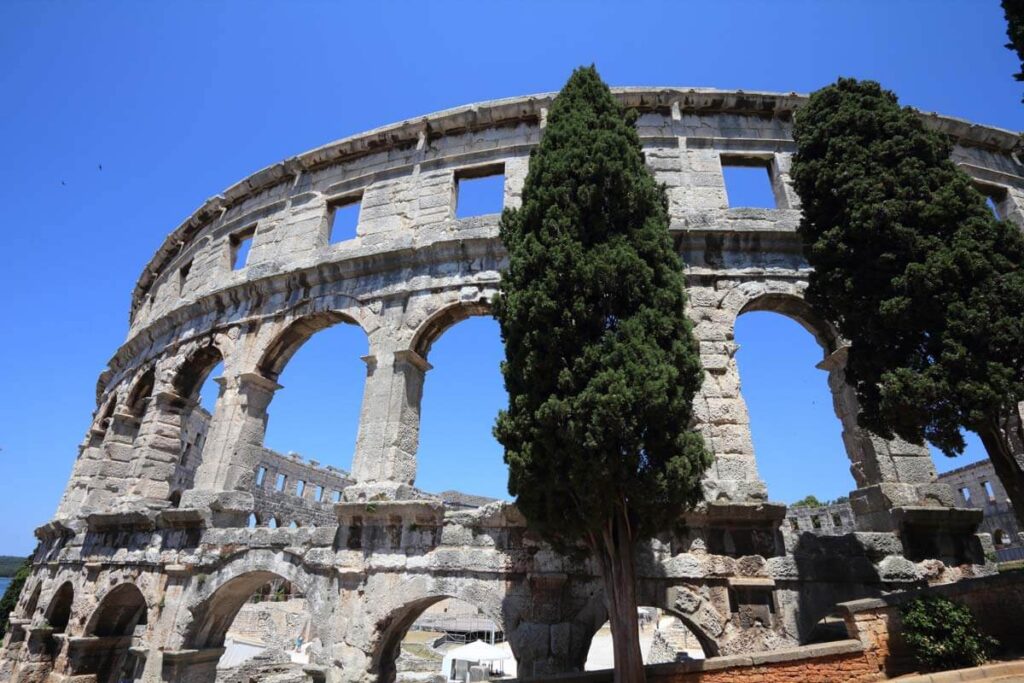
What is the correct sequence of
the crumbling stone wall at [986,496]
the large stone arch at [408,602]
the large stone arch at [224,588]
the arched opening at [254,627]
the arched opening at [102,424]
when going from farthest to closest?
the crumbling stone wall at [986,496] → the arched opening at [102,424] → the arched opening at [254,627] → the large stone arch at [224,588] → the large stone arch at [408,602]

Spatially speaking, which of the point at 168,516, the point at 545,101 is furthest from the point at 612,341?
the point at 168,516

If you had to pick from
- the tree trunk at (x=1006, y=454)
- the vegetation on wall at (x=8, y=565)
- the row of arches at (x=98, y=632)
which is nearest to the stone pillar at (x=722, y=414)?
the tree trunk at (x=1006, y=454)

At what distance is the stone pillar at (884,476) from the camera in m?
7.63

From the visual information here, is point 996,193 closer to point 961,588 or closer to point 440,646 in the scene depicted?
point 961,588

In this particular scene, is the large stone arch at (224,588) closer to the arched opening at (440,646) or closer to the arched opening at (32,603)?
the arched opening at (440,646)

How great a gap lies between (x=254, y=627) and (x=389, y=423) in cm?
1588

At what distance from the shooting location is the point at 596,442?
545cm

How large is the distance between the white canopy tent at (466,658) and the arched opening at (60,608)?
8993 mm

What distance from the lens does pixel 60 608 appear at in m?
11.7

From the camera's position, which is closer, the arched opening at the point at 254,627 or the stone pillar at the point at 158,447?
the arched opening at the point at 254,627

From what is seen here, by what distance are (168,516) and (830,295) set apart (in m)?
10.8

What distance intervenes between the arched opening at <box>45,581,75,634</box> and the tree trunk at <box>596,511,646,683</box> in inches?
463

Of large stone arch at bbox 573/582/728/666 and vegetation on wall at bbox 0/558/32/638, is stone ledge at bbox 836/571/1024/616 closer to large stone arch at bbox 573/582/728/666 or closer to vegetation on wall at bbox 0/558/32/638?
large stone arch at bbox 573/582/728/666

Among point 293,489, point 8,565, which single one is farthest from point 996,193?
point 8,565
